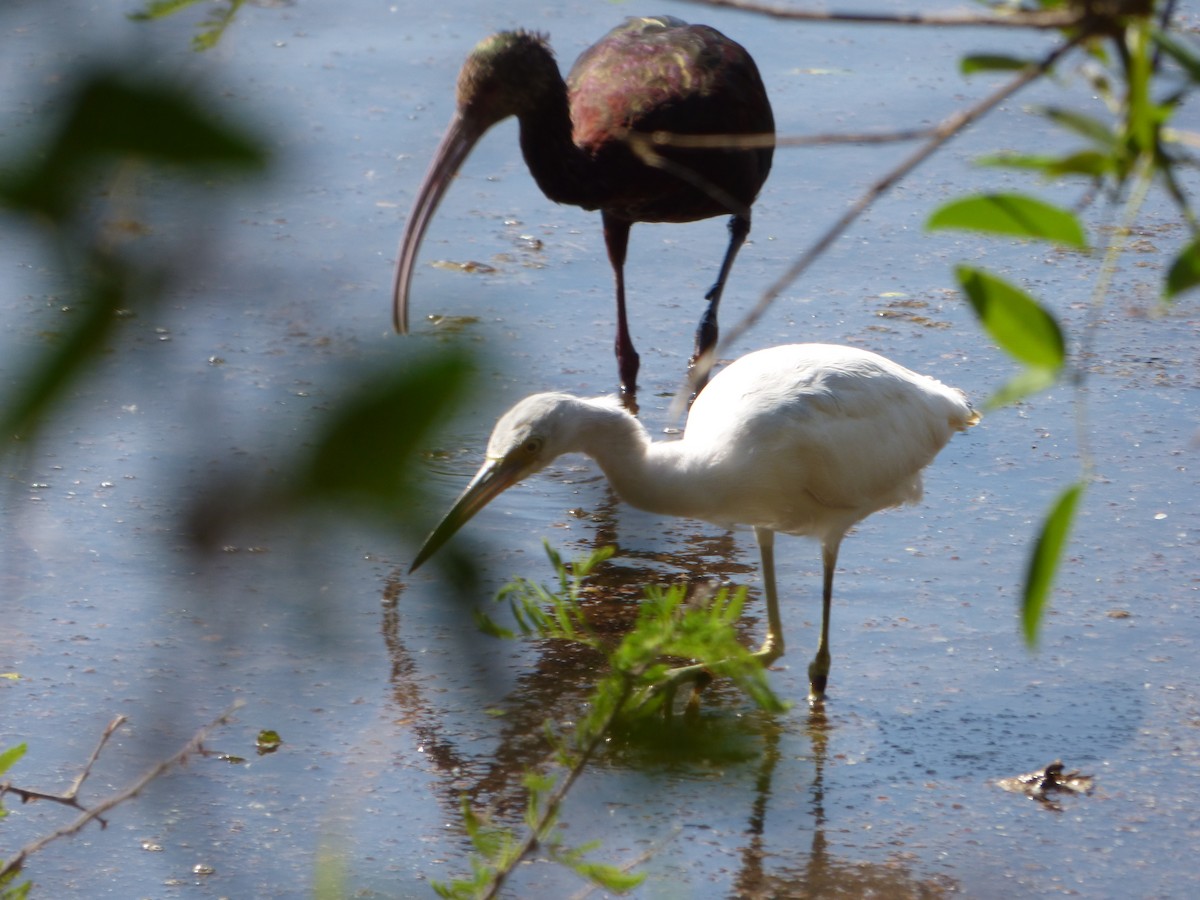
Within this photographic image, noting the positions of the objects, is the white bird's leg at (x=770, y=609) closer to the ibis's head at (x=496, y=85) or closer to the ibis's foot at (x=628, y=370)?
the ibis's head at (x=496, y=85)

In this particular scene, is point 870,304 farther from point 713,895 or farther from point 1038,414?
point 713,895

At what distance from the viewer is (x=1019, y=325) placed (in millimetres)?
836


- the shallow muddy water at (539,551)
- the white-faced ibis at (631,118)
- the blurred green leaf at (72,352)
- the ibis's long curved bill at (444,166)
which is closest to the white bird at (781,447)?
the shallow muddy water at (539,551)

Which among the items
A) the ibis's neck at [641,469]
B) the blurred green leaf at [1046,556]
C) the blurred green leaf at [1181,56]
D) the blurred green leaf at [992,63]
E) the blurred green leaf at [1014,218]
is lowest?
the ibis's neck at [641,469]

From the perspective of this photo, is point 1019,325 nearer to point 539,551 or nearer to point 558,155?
point 539,551

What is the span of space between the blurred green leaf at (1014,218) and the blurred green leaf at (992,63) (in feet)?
0.29

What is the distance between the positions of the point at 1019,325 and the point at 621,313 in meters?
4.23

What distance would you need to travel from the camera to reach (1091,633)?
3836 mm

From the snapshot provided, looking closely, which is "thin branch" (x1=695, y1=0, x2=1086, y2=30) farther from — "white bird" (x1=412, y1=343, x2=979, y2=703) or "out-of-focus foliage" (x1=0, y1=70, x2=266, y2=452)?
"white bird" (x1=412, y1=343, x2=979, y2=703)

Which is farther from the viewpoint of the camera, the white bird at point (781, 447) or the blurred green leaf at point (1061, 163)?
the white bird at point (781, 447)

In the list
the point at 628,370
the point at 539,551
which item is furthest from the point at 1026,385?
the point at 628,370

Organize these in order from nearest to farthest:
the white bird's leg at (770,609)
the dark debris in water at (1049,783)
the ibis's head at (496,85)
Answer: the dark debris in water at (1049,783)
the white bird's leg at (770,609)
the ibis's head at (496,85)

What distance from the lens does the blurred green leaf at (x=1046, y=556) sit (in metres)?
0.82

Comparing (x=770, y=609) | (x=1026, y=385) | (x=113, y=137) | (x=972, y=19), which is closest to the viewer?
(x=113, y=137)
